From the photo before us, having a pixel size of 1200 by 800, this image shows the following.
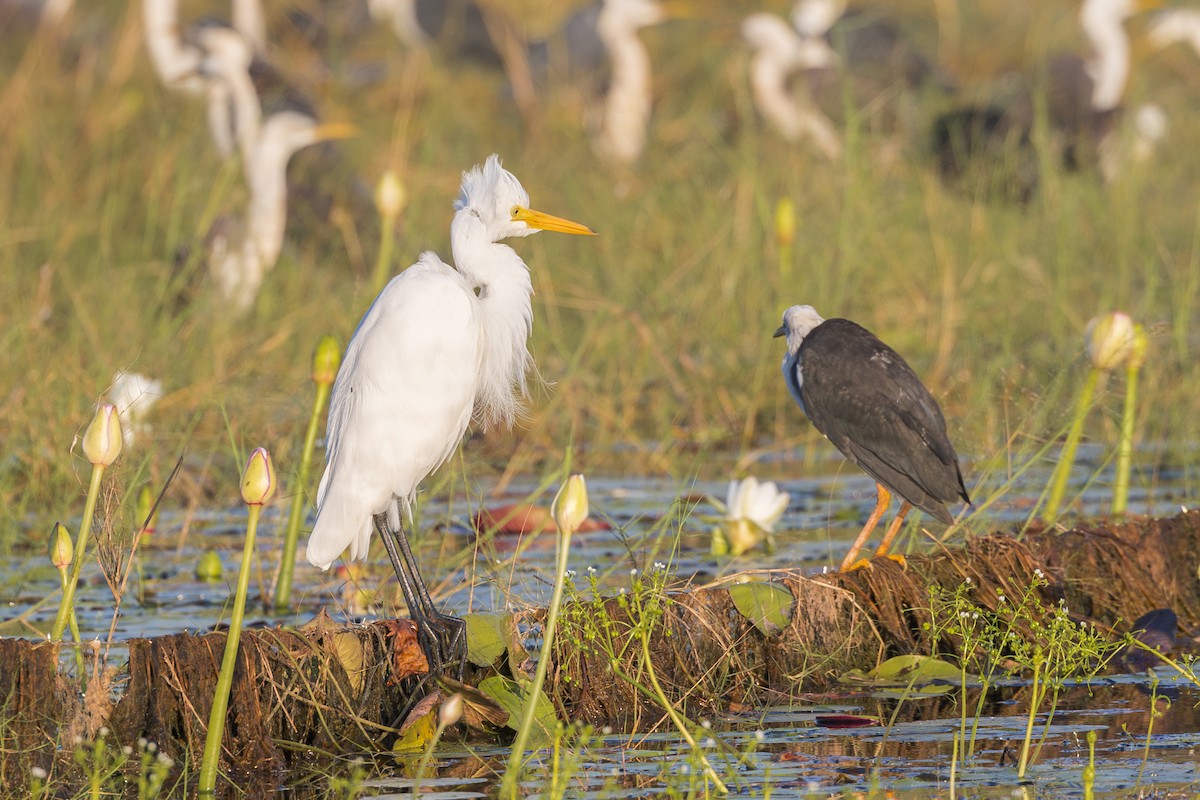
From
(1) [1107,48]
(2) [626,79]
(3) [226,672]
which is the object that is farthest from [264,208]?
(1) [1107,48]

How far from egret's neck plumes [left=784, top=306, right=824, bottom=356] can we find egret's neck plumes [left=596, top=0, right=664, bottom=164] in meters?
6.77

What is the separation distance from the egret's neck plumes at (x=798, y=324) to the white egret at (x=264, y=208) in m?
3.80

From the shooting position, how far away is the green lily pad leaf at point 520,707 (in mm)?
3822

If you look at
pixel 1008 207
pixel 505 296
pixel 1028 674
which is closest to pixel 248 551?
pixel 505 296

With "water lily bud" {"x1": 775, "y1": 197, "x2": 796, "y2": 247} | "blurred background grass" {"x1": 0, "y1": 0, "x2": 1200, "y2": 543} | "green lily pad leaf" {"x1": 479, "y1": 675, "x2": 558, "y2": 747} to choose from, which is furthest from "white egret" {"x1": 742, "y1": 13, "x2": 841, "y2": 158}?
"green lily pad leaf" {"x1": 479, "y1": 675, "x2": 558, "y2": 747}

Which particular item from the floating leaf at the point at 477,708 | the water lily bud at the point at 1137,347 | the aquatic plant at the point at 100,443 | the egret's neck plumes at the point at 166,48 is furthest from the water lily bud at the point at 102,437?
the egret's neck plumes at the point at 166,48

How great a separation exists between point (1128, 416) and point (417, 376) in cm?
209

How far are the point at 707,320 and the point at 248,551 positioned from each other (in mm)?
4829

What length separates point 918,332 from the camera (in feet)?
26.1

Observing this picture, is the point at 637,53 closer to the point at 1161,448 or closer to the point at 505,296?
the point at 1161,448

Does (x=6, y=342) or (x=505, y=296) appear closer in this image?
(x=505, y=296)

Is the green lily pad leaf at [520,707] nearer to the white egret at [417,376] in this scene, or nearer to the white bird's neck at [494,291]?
the white egret at [417,376]

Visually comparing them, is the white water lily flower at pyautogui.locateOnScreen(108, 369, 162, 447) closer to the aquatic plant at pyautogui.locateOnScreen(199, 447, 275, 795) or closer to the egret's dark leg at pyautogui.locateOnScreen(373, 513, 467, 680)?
the egret's dark leg at pyautogui.locateOnScreen(373, 513, 467, 680)

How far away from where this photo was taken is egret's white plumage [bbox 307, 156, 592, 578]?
4.31 m
